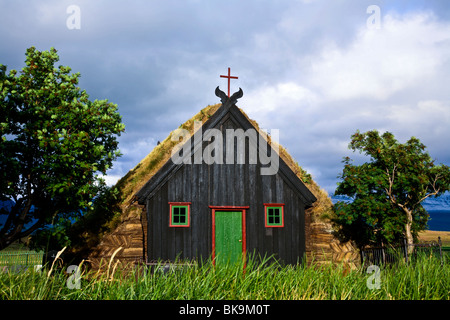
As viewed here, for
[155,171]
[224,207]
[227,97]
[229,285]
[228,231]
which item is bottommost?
[229,285]

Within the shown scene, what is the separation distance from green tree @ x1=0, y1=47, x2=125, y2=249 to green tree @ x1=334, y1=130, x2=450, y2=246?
1108 cm

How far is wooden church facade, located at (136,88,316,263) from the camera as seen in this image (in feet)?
52.7

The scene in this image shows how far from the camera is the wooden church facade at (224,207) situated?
632 inches

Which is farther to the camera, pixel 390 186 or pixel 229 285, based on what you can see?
pixel 390 186

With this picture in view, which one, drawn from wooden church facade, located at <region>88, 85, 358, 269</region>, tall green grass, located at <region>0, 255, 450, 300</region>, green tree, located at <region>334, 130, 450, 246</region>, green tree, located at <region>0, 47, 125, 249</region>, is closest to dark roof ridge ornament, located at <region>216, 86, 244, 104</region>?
wooden church facade, located at <region>88, 85, 358, 269</region>

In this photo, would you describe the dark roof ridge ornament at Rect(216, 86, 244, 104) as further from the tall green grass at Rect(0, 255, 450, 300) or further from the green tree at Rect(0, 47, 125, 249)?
the tall green grass at Rect(0, 255, 450, 300)

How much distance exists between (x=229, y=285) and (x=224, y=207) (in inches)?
369

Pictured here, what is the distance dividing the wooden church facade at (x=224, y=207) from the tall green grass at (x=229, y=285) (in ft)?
27.8

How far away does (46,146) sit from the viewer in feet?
48.7

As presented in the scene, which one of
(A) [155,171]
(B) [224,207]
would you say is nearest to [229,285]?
(B) [224,207]

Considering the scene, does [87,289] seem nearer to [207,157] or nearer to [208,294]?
[208,294]

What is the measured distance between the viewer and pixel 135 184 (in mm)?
23141

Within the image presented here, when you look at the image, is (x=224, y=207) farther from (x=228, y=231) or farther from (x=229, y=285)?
(x=229, y=285)
